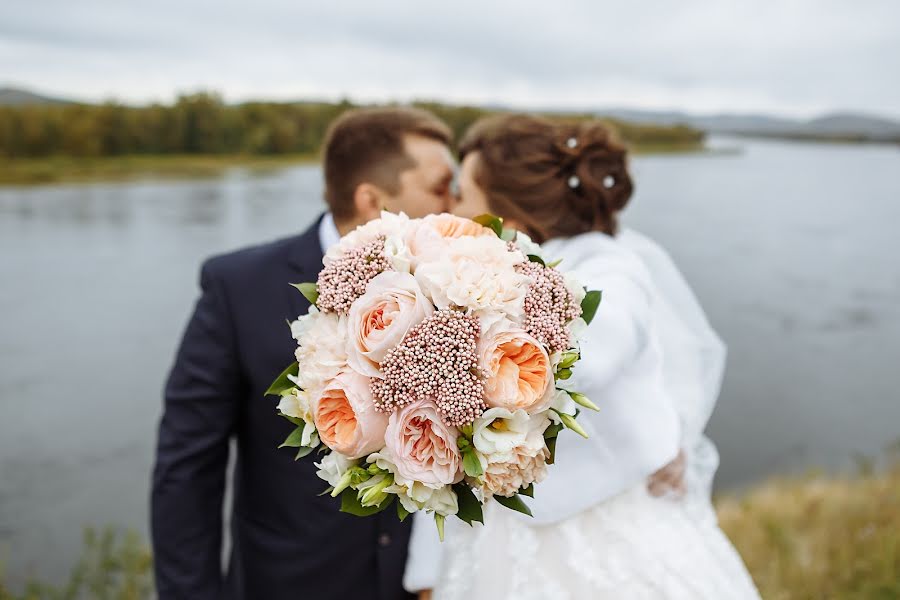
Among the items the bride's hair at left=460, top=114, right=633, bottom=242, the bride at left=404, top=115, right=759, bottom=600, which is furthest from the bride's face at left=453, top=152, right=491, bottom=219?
the bride at left=404, top=115, right=759, bottom=600

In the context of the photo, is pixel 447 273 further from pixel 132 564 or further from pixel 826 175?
pixel 826 175

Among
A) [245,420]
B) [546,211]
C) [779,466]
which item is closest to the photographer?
[245,420]

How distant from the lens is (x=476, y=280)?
3.79ft

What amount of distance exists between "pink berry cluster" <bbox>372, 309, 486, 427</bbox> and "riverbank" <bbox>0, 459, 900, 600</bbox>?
3.47m

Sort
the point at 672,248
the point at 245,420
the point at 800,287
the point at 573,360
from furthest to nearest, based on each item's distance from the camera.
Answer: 1. the point at 672,248
2. the point at 800,287
3. the point at 245,420
4. the point at 573,360

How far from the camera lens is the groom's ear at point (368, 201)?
2.35 meters

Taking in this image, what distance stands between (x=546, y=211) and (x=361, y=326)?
1.37m

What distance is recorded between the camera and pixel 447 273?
1154mm

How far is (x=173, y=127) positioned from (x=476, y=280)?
56655 millimetres

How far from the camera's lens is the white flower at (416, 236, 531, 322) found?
1.14 m

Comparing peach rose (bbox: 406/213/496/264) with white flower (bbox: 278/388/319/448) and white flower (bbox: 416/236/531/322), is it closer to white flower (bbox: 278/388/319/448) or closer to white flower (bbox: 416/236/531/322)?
white flower (bbox: 416/236/531/322)

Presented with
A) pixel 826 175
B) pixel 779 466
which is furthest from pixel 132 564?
pixel 826 175

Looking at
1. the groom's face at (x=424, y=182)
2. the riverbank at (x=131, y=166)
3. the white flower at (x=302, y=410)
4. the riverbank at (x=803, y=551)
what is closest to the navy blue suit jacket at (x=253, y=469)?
the groom's face at (x=424, y=182)

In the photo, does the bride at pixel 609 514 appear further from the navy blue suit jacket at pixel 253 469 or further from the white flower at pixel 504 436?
the white flower at pixel 504 436
